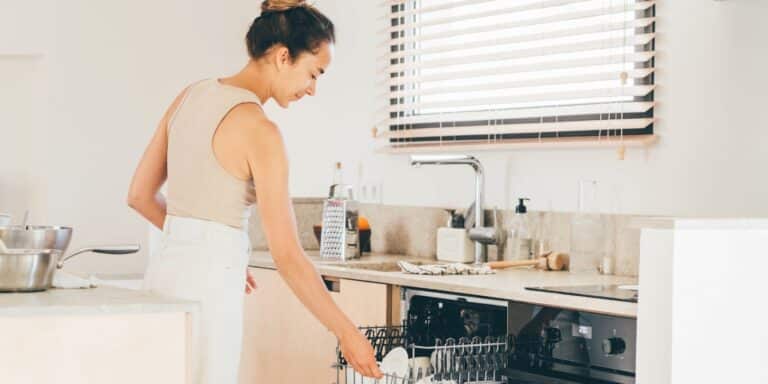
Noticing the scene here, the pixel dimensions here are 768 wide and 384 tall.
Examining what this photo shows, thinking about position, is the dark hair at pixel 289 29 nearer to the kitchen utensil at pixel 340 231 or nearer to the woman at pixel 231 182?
the woman at pixel 231 182

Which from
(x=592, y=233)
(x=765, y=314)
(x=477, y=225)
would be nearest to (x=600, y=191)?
(x=592, y=233)

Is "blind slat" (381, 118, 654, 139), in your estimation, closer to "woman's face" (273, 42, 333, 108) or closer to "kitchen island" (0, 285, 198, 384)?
"woman's face" (273, 42, 333, 108)

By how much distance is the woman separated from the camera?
2.33m

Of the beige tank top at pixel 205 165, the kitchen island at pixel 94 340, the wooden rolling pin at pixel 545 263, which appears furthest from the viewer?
the wooden rolling pin at pixel 545 263

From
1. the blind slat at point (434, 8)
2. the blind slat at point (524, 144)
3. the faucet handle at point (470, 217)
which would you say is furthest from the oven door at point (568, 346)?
the blind slat at point (434, 8)

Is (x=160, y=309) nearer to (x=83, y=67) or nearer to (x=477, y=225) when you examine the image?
(x=477, y=225)

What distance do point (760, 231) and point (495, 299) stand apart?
0.77 meters

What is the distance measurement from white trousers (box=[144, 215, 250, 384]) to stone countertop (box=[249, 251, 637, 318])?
0.67 m

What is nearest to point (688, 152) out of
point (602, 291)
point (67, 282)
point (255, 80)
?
point (602, 291)

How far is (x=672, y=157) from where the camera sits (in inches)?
121

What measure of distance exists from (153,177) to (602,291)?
114cm

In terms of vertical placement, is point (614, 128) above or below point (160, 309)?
above

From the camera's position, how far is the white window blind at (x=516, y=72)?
3211 mm

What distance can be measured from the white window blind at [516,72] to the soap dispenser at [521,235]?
0.23 metres
